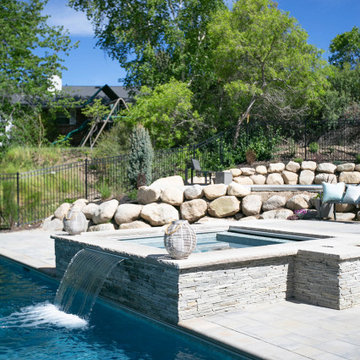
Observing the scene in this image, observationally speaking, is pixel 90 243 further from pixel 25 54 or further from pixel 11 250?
pixel 25 54

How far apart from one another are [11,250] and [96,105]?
1661 centimetres

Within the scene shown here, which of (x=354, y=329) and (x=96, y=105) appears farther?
(x=96, y=105)

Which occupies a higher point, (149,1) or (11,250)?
(149,1)

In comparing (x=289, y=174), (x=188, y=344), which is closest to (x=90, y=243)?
(x=188, y=344)

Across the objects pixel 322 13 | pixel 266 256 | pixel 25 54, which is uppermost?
pixel 322 13

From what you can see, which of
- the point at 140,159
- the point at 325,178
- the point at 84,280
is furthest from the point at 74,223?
the point at 325,178

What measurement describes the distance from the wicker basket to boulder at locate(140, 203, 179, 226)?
20.7 feet

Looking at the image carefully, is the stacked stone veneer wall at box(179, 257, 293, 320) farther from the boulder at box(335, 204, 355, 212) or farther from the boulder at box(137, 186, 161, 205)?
the boulder at box(137, 186, 161, 205)

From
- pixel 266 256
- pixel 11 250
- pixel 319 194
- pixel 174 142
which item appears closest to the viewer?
pixel 266 256

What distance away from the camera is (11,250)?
1013 centimetres

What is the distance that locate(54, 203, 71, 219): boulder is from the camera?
45.9ft

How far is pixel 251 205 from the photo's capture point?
40.5ft

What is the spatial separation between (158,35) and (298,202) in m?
14.8

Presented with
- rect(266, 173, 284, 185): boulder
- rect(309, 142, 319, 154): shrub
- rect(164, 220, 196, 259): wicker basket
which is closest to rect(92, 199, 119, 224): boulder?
rect(266, 173, 284, 185): boulder
